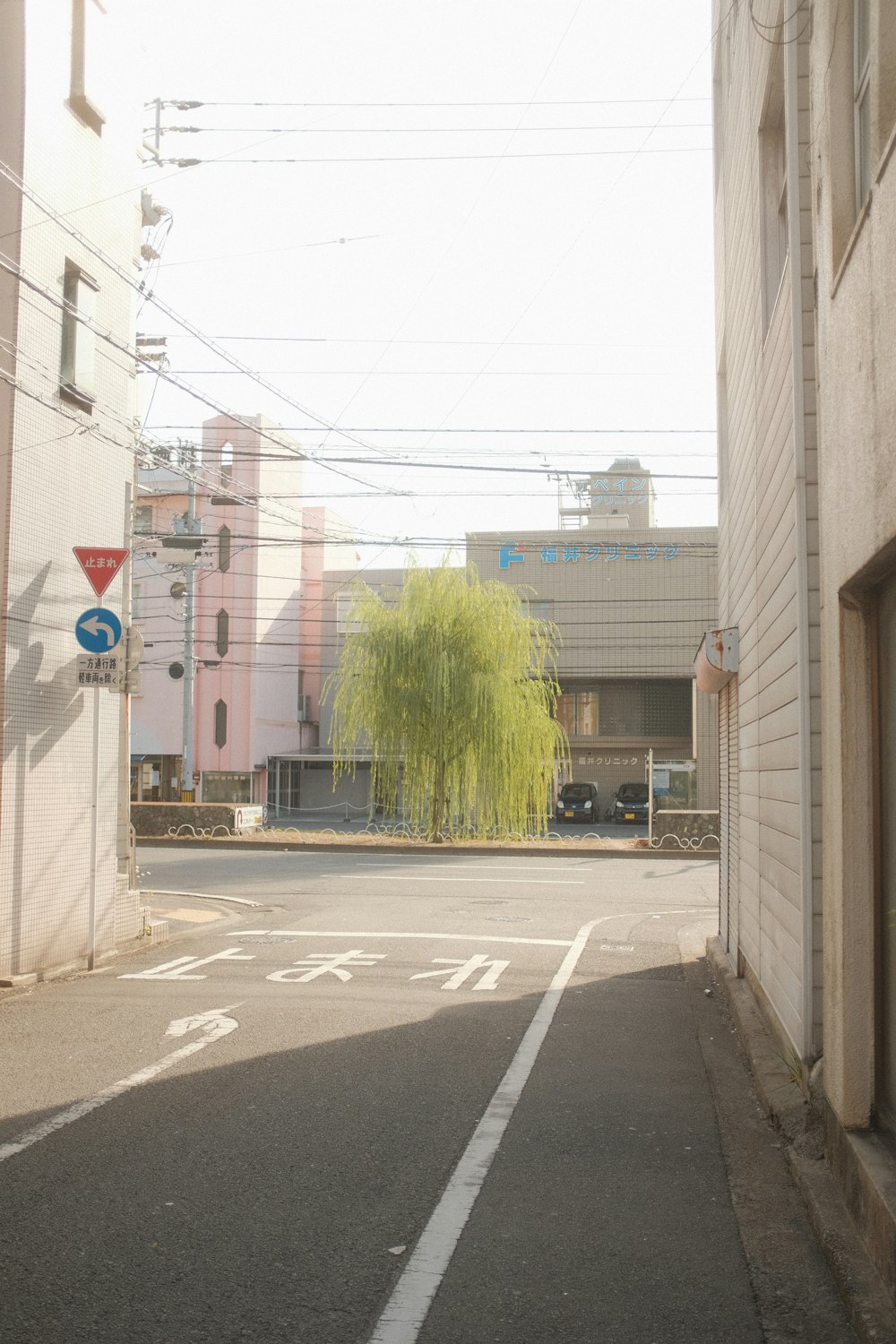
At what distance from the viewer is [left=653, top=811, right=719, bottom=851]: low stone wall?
28.5 metres

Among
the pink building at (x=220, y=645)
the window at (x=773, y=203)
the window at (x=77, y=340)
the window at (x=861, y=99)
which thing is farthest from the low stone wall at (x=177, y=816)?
the window at (x=861, y=99)

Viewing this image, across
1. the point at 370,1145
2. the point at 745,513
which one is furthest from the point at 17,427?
the point at 370,1145

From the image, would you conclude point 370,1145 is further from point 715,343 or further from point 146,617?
point 146,617

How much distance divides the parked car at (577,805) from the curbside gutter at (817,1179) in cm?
4006

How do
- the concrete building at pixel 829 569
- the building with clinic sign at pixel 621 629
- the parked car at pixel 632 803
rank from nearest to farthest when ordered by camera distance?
the concrete building at pixel 829 569 → the parked car at pixel 632 803 → the building with clinic sign at pixel 621 629

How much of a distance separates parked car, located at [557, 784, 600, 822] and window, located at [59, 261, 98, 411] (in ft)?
127

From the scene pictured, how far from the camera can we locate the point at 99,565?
10641 millimetres

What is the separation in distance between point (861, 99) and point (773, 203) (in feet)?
10.3

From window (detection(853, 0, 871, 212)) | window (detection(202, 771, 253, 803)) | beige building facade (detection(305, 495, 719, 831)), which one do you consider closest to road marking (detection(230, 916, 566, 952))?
window (detection(853, 0, 871, 212))

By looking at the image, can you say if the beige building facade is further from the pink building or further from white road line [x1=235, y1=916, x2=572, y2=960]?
white road line [x1=235, y1=916, x2=572, y2=960]

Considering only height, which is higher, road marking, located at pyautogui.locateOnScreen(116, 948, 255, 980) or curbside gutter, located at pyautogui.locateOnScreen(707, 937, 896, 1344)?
curbside gutter, located at pyautogui.locateOnScreen(707, 937, 896, 1344)

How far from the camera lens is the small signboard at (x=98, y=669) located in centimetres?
1061

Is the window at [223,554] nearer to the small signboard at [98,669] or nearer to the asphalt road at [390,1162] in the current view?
the asphalt road at [390,1162]

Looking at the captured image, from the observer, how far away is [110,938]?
1182cm
